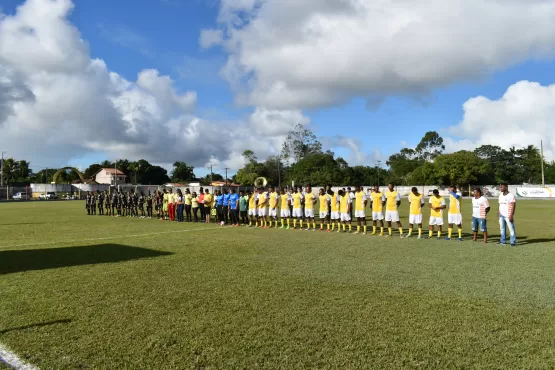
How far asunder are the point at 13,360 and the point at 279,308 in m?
3.26

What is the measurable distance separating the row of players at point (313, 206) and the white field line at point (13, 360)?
1240 cm

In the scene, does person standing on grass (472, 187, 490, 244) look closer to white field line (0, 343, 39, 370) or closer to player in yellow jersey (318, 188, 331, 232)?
player in yellow jersey (318, 188, 331, 232)

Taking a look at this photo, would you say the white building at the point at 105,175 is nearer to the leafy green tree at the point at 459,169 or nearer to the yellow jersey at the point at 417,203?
the leafy green tree at the point at 459,169

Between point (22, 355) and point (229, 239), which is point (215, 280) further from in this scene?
point (229, 239)

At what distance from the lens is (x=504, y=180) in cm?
7619

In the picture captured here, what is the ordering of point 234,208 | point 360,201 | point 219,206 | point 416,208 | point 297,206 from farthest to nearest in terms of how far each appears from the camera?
point 219,206
point 234,208
point 297,206
point 360,201
point 416,208

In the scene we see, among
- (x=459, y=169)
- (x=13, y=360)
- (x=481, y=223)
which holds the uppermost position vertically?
(x=459, y=169)

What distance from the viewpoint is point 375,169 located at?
9888 cm

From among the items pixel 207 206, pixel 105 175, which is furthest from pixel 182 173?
pixel 207 206

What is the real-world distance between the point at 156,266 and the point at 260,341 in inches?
195

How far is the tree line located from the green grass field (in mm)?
61582

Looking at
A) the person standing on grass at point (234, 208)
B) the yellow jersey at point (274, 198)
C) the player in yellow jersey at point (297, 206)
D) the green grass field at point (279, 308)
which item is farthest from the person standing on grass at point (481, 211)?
the person standing on grass at point (234, 208)

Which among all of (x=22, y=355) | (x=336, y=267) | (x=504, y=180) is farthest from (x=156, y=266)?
(x=504, y=180)

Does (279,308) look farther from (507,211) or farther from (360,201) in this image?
(360,201)
